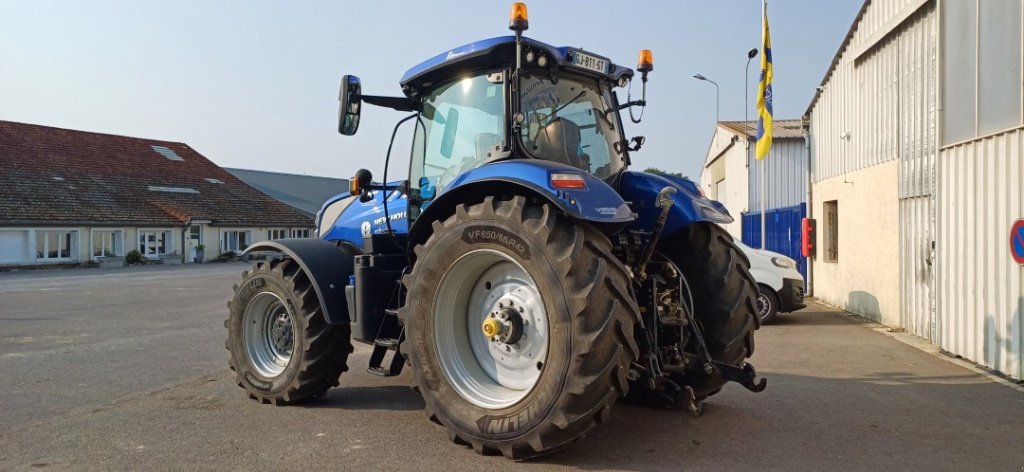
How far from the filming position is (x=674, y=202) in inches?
213

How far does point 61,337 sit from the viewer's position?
1082 centimetres

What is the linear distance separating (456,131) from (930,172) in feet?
22.5

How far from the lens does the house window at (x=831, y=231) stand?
14.6m

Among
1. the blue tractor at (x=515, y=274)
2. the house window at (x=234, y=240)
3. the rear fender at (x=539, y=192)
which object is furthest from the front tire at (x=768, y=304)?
the house window at (x=234, y=240)

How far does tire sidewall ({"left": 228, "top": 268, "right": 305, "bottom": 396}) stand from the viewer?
6.23 m

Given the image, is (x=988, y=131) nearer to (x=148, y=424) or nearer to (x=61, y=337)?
(x=148, y=424)

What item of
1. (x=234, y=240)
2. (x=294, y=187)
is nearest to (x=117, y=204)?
(x=234, y=240)

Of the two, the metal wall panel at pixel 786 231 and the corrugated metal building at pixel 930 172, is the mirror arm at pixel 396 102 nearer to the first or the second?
the corrugated metal building at pixel 930 172

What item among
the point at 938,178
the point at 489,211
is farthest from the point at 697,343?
the point at 938,178

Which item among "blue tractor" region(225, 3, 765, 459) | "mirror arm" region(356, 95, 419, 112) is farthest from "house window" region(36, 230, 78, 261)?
"mirror arm" region(356, 95, 419, 112)

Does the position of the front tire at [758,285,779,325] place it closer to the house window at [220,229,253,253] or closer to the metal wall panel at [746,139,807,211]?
the metal wall panel at [746,139,807,211]

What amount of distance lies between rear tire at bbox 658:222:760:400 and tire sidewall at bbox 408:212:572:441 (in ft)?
5.45

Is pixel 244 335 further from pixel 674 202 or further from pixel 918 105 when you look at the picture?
pixel 918 105

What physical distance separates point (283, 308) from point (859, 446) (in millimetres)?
4754
